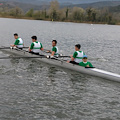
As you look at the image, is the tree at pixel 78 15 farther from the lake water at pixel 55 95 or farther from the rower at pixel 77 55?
the lake water at pixel 55 95

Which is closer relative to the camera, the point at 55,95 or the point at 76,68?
the point at 55,95

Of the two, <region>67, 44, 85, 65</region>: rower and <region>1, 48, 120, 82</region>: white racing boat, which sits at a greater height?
<region>67, 44, 85, 65</region>: rower

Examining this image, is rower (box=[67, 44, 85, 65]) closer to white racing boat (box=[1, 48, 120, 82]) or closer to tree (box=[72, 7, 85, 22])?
white racing boat (box=[1, 48, 120, 82])

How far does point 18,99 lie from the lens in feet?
38.5

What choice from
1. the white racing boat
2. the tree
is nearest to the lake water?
the white racing boat

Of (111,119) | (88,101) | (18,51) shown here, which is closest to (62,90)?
(88,101)

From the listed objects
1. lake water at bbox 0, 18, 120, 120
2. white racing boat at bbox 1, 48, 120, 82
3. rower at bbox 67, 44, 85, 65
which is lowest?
lake water at bbox 0, 18, 120, 120

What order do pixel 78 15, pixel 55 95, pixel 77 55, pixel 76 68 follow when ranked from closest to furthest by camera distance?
pixel 55 95
pixel 77 55
pixel 76 68
pixel 78 15

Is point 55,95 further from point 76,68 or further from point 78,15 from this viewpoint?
point 78,15

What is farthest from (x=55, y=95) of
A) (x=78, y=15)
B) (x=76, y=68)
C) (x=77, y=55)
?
(x=78, y=15)

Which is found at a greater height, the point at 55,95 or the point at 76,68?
the point at 76,68

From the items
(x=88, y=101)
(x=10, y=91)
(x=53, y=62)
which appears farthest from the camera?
(x=53, y=62)

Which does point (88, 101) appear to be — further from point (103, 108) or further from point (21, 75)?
point (21, 75)

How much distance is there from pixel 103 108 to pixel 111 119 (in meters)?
1.11
